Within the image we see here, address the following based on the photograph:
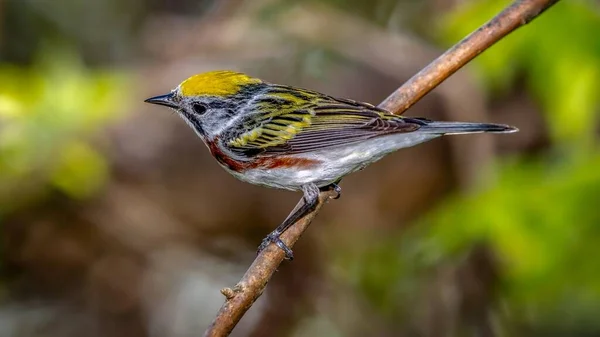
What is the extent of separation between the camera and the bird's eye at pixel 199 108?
16.7ft

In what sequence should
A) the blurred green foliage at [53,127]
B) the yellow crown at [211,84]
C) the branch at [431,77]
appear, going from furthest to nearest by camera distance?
the blurred green foliage at [53,127] → the yellow crown at [211,84] → the branch at [431,77]

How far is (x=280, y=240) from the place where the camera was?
4336 mm

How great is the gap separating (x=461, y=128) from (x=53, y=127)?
135 inches

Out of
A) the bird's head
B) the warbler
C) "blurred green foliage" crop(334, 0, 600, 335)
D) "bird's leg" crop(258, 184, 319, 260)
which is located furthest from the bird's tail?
the bird's head

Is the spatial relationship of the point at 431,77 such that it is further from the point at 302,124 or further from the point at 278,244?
the point at 302,124

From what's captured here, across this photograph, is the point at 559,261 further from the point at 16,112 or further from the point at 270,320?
the point at 16,112

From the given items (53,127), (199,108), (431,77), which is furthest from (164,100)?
(431,77)

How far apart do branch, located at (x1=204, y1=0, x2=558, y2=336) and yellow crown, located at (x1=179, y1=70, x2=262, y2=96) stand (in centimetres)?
125

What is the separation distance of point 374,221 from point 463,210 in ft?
7.25

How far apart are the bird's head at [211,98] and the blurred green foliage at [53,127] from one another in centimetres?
154

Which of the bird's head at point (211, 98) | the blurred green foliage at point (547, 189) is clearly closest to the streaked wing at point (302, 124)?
the bird's head at point (211, 98)

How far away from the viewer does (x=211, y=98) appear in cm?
509

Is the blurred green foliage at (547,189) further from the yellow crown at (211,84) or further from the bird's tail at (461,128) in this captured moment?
the yellow crown at (211,84)

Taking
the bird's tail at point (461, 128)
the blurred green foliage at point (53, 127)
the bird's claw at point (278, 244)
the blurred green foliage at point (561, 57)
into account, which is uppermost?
the blurred green foliage at point (561, 57)
